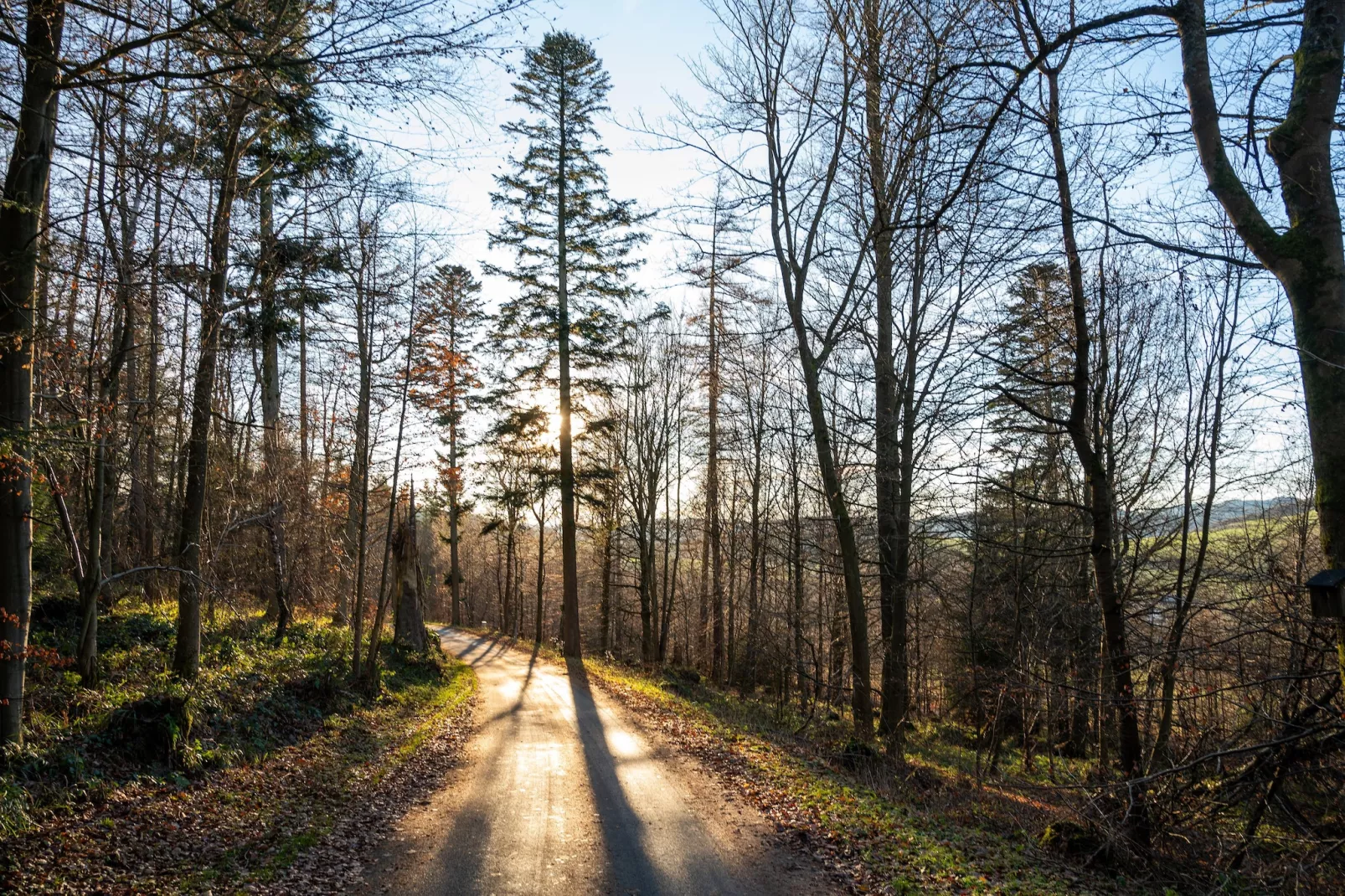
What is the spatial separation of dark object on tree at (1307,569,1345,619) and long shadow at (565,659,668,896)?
4.80 metres

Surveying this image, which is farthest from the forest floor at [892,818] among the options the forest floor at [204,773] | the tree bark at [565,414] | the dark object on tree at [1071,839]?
the tree bark at [565,414]

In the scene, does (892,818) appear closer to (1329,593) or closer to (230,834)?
(1329,593)

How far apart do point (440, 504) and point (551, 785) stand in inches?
1071

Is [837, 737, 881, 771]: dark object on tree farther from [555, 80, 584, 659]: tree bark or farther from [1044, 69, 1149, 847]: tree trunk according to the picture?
[555, 80, 584, 659]: tree bark

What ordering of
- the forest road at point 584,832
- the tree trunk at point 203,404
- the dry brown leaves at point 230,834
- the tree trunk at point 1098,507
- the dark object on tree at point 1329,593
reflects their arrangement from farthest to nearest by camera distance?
the tree trunk at point 203,404 → the tree trunk at point 1098,507 → the forest road at point 584,832 → the dry brown leaves at point 230,834 → the dark object on tree at point 1329,593

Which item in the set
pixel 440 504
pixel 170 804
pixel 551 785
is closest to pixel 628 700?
pixel 551 785

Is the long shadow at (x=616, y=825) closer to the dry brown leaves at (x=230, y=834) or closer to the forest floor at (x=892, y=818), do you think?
the forest floor at (x=892, y=818)

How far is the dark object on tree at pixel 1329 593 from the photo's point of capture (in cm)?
430

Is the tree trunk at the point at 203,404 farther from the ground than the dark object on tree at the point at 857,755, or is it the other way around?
the tree trunk at the point at 203,404

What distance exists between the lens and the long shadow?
548 cm

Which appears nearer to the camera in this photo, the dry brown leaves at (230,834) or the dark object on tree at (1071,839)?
the dry brown leaves at (230,834)

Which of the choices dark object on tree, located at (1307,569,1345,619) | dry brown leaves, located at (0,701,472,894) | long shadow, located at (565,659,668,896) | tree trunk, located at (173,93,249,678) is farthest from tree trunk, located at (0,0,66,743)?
dark object on tree, located at (1307,569,1345,619)

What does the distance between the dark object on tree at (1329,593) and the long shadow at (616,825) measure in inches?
189

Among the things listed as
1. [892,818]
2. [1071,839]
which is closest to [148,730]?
[892,818]
